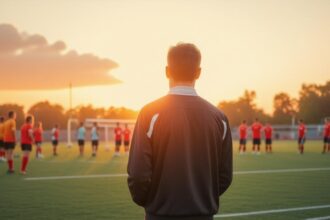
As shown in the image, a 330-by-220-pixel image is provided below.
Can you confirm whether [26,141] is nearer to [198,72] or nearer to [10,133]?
[10,133]

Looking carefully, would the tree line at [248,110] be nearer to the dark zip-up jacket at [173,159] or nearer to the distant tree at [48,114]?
the distant tree at [48,114]

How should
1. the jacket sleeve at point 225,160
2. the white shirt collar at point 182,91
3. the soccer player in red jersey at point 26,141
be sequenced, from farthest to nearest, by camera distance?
the soccer player in red jersey at point 26,141 → the jacket sleeve at point 225,160 → the white shirt collar at point 182,91

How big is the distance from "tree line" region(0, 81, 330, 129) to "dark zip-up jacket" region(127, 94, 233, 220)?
88.1 metres

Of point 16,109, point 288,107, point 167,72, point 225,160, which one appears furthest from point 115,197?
point 288,107

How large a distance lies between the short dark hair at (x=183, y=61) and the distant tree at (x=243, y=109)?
122 metres

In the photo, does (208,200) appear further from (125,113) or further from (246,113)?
(246,113)

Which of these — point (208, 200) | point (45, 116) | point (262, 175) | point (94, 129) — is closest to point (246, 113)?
point (45, 116)

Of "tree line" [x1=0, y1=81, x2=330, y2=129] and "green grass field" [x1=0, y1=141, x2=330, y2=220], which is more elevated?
"green grass field" [x1=0, y1=141, x2=330, y2=220]

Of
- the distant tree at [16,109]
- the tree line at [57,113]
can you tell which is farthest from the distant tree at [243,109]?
the distant tree at [16,109]

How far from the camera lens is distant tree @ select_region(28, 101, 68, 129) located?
4232 inches

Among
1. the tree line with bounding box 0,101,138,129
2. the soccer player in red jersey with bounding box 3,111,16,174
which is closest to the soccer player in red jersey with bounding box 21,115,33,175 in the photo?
the soccer player in red jersey with bounding box 3,111,16,174

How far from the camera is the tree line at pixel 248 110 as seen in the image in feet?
338

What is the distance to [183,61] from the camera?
130 inches

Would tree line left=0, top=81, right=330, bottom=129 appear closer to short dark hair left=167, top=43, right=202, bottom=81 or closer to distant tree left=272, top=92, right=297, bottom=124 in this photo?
distant tree left=272, top=92, right=297, bottom=124
